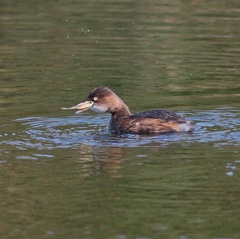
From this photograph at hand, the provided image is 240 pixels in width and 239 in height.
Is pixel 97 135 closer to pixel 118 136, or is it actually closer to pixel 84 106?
pixel 118 136

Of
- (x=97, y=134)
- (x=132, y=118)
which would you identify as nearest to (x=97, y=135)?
(x=97, y=134)

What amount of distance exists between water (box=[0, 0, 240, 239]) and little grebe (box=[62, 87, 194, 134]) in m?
0.18

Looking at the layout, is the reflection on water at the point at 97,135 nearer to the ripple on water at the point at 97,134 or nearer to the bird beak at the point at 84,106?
the ripple on water at the point at 97,134

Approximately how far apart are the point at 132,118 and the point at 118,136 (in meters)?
0.37

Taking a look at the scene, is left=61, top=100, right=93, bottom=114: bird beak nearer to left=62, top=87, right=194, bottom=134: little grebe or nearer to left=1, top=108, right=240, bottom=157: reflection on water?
left=62, top=87, right=194, bottom=134: little grebe

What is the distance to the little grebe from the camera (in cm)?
1093

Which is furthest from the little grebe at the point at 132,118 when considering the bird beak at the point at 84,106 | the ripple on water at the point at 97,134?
the ripple on water at the point at 97,134

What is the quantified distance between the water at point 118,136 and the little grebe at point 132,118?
182 mm

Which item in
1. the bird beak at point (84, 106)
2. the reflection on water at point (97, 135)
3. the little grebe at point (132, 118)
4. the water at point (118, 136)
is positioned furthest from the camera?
the bird beak at point (84, 106)

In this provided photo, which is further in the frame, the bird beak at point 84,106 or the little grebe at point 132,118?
the bird beak at point 84,106

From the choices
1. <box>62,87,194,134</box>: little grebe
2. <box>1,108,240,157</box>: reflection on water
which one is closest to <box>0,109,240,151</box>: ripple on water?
<box>1,108,240,157</box>: reflection on water

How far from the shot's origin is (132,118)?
11242 millimetres

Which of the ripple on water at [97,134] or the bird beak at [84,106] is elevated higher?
the bird beak at [84,106]

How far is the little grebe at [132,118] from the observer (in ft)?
35.9
